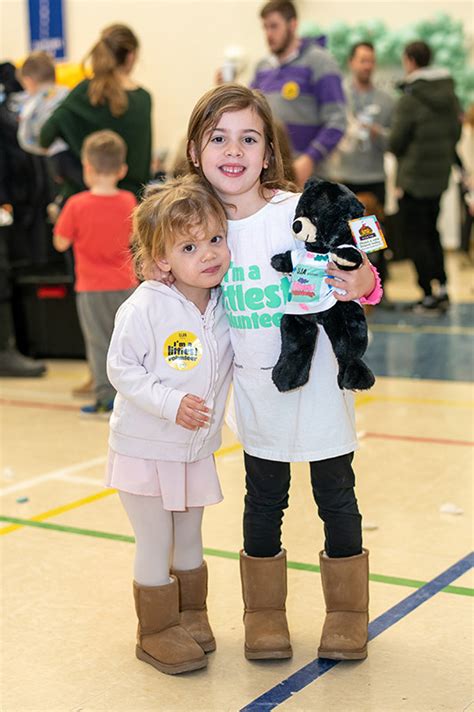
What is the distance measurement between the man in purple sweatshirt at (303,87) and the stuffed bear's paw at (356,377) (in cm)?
329

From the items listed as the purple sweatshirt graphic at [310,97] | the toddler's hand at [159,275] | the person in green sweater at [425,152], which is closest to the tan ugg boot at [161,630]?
the toddler's hand at [159,275]

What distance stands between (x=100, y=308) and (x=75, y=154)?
2.81ft

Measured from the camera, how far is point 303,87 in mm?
5641

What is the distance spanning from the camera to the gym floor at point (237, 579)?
225 cm

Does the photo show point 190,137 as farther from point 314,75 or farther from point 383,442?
point 314,75

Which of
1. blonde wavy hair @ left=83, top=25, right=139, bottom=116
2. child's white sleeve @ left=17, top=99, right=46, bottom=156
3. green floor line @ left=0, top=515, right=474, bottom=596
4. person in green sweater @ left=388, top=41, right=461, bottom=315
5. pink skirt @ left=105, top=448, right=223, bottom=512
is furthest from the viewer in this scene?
person in green sweater @ left=388, top=41, right=461, bottom=315

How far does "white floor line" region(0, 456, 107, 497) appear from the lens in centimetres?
382

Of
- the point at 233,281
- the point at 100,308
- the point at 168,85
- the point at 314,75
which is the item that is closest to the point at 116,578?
the point at 233,281

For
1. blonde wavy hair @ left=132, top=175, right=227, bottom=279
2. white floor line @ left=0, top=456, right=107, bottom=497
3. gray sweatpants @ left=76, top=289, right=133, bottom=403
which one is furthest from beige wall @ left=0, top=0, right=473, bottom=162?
blonde wavy hair @ left=132, top=175, right=227, bottom=279

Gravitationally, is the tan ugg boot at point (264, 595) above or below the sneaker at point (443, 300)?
below

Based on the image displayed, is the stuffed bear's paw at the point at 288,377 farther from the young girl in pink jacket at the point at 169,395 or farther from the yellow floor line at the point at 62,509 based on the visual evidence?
the yellow floor line at the point at 62,509

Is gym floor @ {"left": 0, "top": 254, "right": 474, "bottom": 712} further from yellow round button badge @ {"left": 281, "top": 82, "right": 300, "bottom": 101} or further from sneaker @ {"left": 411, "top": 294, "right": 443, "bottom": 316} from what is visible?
sneaker @ {"left": 411, "top": 294, "right": 443, "bottom": 316}

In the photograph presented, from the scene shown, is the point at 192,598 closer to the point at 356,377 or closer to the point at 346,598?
the point at 346,598

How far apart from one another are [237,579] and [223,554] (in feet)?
0.62
